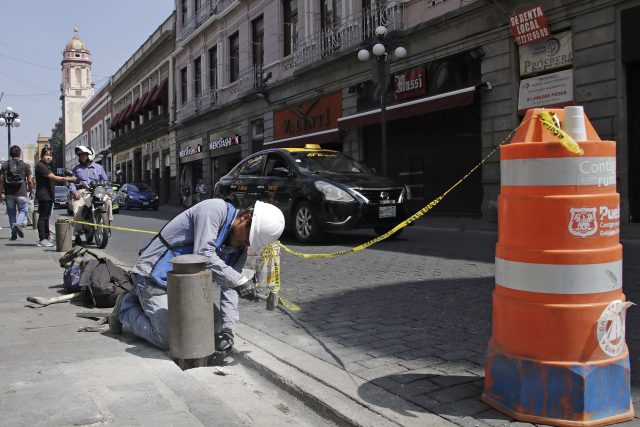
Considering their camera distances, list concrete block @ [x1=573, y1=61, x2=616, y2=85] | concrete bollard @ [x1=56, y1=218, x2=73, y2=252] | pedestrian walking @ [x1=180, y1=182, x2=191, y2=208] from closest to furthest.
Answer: concrete bollard @ [x1=56, y1=218, x2=73, y2=252], concrete block @ [x1=573, y1=61, x2=616, y2=85], pedestrian walking @ [x1=180, y1=182, x2=191, y2=208]

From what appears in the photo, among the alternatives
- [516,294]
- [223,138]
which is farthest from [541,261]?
[223,138]

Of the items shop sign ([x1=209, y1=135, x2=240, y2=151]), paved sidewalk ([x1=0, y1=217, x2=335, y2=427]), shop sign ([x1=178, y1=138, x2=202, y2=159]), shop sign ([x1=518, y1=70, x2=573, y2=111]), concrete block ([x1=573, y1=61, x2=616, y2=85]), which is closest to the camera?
paved sidewalk ([x1=0, y1=217, x2=335, y2=427])

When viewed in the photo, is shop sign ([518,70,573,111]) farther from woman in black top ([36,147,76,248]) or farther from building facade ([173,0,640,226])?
woman in black top ([36,147,76,248])

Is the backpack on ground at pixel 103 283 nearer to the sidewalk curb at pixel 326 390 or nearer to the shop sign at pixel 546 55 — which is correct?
the sidewalk curb at pixel 326 390

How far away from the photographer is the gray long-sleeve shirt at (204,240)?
3.75 m

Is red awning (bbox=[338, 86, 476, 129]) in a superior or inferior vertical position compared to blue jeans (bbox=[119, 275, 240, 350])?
superior

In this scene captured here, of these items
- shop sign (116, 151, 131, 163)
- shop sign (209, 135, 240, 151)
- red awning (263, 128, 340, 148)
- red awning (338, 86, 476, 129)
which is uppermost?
shop sign (116, 151, 131, 163)

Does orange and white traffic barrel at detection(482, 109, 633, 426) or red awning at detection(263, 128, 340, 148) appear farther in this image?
red awning at detection(263, 128, 340, 148)

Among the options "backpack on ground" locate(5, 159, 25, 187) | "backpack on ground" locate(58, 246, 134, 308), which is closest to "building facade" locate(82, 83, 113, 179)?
"backpack on ground" locate(5, 159, 25, 187)

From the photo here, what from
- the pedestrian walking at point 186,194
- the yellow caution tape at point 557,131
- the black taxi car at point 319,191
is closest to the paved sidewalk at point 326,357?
the yellow caution tape at point 557,131

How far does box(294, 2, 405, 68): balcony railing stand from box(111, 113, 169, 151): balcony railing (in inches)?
787

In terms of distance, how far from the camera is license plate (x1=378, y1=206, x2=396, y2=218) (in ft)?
30.3

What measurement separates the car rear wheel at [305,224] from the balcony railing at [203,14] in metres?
21.7

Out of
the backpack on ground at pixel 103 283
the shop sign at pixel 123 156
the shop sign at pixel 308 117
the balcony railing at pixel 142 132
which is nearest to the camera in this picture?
the backpack on ground at pixel 103 283
